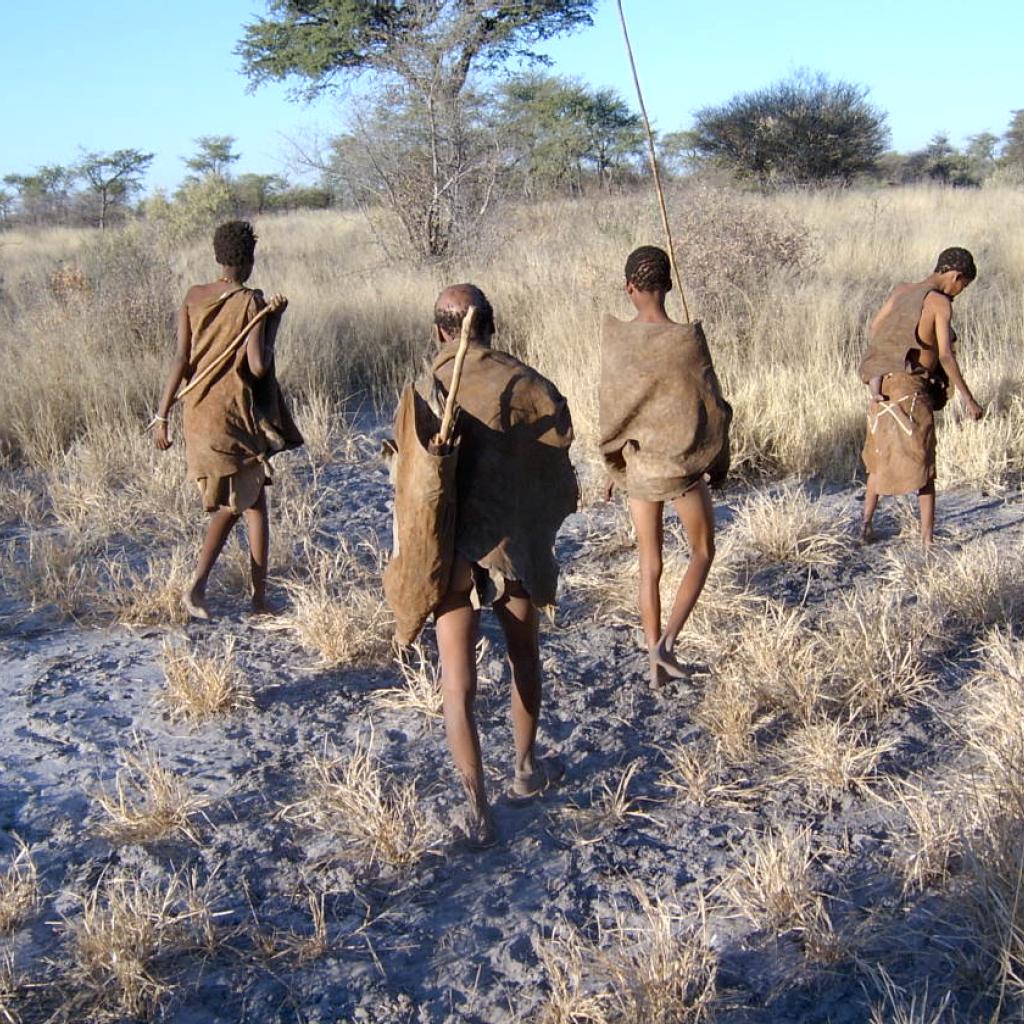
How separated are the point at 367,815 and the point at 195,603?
178 cm

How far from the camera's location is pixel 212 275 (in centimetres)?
1115

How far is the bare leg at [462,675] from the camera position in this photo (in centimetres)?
281

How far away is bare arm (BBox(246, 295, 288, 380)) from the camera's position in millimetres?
4020

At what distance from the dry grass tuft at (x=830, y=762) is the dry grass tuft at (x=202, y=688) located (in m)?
1.87

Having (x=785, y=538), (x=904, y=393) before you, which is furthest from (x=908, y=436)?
(x=785, y=538)

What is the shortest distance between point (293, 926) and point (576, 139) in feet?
84.6

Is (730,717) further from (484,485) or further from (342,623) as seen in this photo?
(342,623)

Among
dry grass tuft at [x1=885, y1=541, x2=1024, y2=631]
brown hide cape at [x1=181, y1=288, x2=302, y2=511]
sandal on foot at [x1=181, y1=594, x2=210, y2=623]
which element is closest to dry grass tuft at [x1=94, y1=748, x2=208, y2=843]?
sandal on foot at [x1=181, y1=594, x2=210, y2=623]

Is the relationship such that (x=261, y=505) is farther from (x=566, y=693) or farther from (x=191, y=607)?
(x=566, y=693)

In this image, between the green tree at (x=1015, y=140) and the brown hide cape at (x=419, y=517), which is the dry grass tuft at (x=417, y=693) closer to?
the brown hide cape at (x=419, y=517)

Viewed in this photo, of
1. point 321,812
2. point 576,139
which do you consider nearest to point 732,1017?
point 321,812

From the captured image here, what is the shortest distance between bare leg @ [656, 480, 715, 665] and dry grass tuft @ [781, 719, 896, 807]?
0.64 m

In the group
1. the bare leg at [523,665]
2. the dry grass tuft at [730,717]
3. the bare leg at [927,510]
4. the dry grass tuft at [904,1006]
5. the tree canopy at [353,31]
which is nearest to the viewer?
the dry grass tuft at [904,1006]

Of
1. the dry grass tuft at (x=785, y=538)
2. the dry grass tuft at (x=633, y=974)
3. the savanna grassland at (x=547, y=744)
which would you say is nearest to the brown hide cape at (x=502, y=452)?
the savanna grassland at (x=547, y=744)
